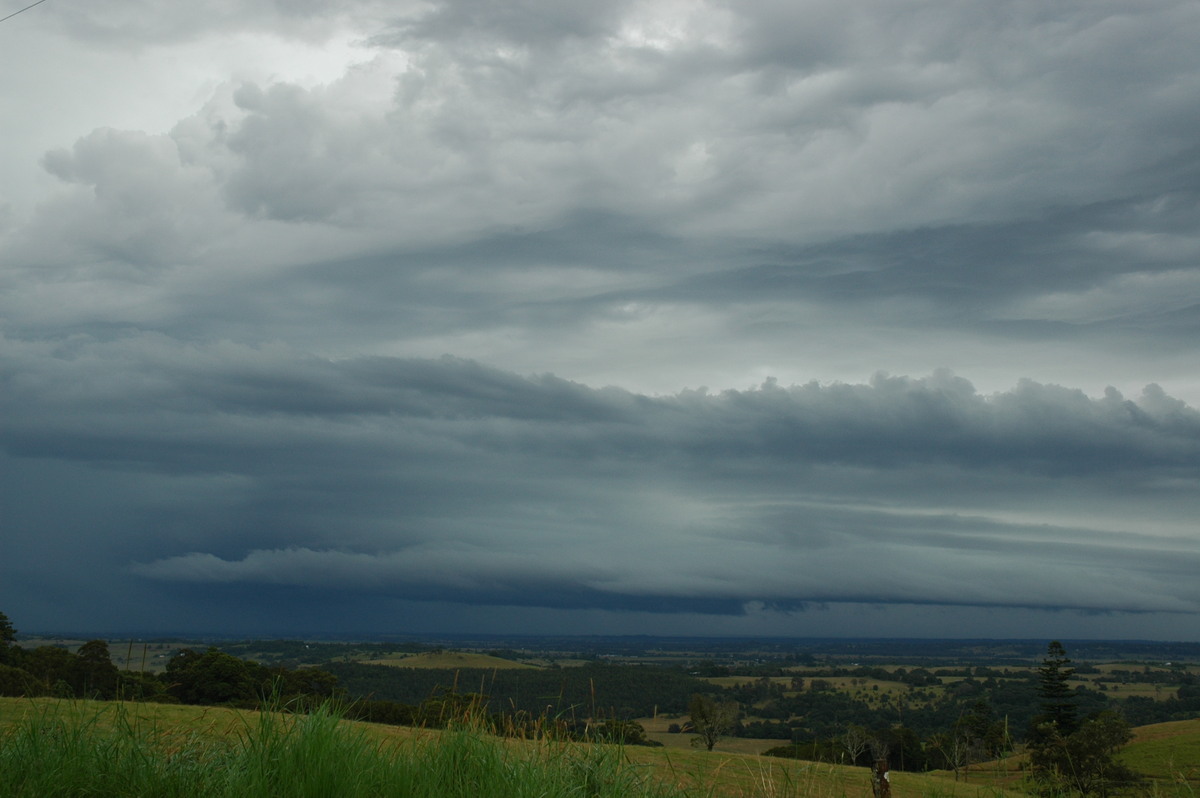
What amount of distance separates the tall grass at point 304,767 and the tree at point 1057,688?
6137 centimetres

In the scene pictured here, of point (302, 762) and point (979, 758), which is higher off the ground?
point (302, 762)

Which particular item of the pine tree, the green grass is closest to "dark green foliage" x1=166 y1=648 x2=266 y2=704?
the green grass

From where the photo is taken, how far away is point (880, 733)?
45312 millimetres

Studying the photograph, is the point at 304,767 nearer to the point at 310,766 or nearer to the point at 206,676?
the point at 310,766

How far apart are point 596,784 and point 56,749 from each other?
467 cm

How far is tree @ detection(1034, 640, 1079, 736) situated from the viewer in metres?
60.4

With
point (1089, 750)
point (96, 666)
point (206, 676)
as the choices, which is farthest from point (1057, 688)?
point (96, 666)

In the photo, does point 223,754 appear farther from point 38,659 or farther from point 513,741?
point 38,659

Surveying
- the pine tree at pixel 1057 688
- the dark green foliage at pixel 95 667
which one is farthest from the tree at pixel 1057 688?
the dark green foliage at pixel 95 667

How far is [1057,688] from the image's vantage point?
200ft

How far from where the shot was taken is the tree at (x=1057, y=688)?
6044cm

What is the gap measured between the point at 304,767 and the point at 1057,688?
6523 centimetres

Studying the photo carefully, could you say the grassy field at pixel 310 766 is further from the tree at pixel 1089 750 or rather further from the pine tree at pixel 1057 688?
the pine tree at pixel 1057 688

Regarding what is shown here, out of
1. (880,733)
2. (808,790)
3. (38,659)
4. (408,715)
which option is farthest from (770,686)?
(808,790)
